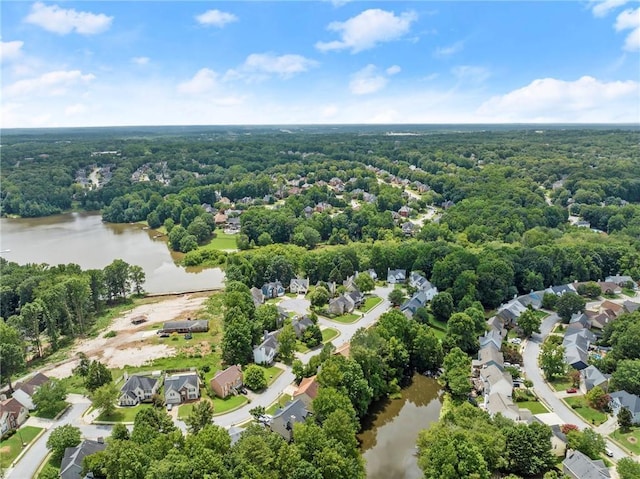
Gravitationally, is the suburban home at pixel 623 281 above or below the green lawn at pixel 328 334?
above

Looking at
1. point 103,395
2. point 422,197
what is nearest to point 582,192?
point 422,197

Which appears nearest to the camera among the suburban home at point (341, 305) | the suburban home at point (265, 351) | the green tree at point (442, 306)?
the suburban home at point (265, 351)

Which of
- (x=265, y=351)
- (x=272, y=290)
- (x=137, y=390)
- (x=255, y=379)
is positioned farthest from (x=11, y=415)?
(x=272, y=290)

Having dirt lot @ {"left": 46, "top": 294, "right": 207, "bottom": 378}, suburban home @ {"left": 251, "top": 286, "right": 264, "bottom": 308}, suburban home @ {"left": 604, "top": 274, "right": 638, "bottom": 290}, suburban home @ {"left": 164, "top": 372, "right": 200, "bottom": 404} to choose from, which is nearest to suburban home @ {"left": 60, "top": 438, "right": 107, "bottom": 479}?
suburban home @ {"left": 164, "top": 372, "right": 200, "bottom": 404}

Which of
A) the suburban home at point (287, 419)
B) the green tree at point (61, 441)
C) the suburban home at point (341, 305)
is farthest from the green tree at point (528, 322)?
the green tree at point (61, 441)

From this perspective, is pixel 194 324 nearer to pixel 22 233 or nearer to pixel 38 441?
pixel 38 441

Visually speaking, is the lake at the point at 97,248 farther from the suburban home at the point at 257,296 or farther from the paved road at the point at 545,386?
the paved road at the point at 545,386

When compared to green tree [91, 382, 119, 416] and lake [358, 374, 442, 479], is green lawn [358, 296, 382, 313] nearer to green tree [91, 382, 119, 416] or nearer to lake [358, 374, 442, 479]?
lake [358, 374, 442, 479]
